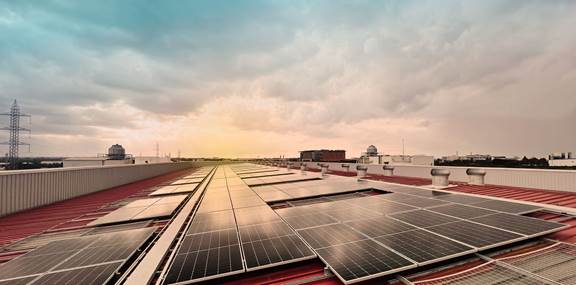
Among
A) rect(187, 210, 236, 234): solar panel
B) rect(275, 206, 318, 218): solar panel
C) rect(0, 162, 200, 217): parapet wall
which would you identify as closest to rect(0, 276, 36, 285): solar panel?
rect(187, 210, 236, 234): solar panel

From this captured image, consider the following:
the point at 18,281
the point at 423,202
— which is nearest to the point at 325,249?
the point at 18,281

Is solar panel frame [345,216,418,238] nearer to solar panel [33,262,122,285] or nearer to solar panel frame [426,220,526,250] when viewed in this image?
solar panel frame [426,220,526,250]

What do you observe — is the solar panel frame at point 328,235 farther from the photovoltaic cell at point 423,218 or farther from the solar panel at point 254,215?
the photovoltaic cell at point 423,218

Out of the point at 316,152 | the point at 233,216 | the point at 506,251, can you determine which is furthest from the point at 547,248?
the point at 316,152

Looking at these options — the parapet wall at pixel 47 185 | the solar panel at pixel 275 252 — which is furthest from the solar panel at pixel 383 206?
the parapet wall at pixel 47 185

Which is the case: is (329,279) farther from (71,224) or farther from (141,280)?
(71,224)

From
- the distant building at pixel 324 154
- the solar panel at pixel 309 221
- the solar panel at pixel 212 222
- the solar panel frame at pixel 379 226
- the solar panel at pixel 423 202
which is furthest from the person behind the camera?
the distant building at pixel 324 154
